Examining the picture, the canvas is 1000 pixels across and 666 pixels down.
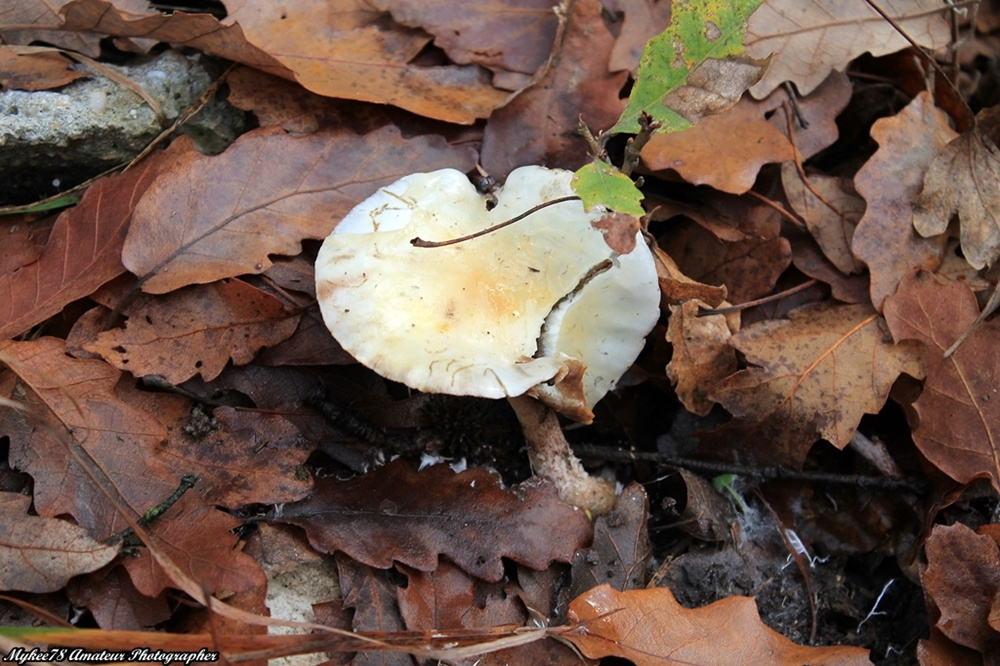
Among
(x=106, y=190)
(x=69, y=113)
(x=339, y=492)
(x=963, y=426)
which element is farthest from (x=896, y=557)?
(x=69, y=113)

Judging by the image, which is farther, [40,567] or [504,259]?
[504,259]

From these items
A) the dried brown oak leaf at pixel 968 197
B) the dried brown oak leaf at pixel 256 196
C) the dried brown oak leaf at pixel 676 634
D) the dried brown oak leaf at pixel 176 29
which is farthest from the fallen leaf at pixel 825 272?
the dried brown oak leaf at pixel 176 29

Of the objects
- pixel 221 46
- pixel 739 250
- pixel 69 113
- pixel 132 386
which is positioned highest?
pixel 221 46

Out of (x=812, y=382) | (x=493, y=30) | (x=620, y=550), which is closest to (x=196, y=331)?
(x=620, y=550)

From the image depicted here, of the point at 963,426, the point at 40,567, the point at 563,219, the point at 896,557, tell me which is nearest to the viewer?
the point at 40,567

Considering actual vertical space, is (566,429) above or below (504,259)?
below

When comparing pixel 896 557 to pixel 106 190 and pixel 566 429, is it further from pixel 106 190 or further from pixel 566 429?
pixel 106 190

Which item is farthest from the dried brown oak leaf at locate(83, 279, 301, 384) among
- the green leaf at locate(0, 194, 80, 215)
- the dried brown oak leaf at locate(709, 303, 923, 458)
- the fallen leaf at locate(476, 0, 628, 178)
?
the dried brown oak leaf at locate(709, 303, 923, 458)
